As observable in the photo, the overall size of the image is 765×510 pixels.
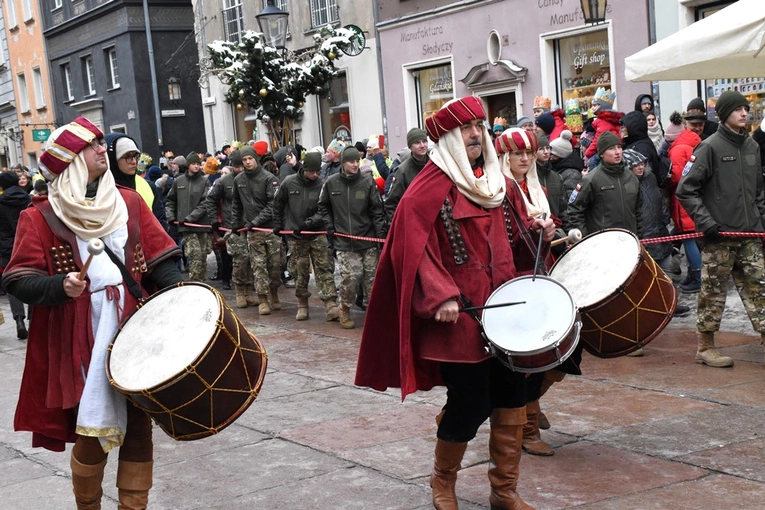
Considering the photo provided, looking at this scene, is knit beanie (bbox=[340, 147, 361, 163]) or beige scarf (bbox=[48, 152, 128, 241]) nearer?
beige scarf (bbox=[48, 152, 128, 241])

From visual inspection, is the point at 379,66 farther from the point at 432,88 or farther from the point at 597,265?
the point at 597,265

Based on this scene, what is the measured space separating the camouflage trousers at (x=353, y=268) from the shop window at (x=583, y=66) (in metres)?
6.52


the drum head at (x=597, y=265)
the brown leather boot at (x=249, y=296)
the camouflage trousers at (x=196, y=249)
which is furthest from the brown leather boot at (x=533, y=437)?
the camouflage trousers at (x=196, y=249)

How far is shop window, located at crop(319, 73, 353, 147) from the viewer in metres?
22.8

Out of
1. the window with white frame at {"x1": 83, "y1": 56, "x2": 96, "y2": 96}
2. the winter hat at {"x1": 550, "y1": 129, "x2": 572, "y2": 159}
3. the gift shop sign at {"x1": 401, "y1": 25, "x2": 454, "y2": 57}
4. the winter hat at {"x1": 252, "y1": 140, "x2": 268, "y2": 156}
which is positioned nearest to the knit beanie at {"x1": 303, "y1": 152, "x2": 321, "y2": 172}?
the winter hat at {"x1": 550, "y1": 129, "x2": 572, "y2": 159}

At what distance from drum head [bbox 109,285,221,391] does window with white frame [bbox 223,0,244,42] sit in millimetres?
22130

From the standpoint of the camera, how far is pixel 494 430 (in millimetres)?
4777

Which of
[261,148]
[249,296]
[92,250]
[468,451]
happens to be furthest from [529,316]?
[261,148]

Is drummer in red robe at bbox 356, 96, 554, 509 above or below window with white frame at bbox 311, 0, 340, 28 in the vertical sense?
below

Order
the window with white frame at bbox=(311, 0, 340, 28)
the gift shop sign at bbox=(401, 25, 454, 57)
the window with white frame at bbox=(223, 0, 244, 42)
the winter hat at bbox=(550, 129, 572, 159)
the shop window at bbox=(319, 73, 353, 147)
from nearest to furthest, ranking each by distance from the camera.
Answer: the winter hat at bbox=(550, 129, 572, 159)
the gift shop sign at bbox=(401, 25, 454, 57)
the window with white frame at bbox=(311, 0, 340, 28)
the shop window at bbox=(319, 73, 353, 147)
the window with white frame at bbox=(223, 0, 244, 42)

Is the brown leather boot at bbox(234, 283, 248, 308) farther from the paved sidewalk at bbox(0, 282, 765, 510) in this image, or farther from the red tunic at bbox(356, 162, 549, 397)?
the red tunic at bbox(356, 162, 549, 397)

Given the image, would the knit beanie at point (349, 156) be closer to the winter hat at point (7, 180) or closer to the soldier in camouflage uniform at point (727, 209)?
the soldier in camouflage uniform at point (727, 209)

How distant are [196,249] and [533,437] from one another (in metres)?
8.72

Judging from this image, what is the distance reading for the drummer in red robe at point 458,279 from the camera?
15.2 feet
